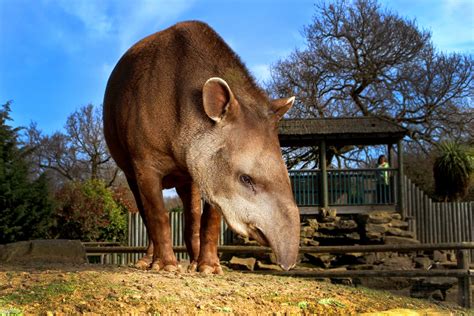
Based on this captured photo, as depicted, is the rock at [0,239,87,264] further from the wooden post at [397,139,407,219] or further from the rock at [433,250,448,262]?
the wooden post at [397,139,407,219]

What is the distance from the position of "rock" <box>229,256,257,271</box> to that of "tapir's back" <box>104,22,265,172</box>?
9056 mm

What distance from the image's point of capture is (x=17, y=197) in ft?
39.0

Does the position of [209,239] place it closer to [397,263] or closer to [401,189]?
[397,263]

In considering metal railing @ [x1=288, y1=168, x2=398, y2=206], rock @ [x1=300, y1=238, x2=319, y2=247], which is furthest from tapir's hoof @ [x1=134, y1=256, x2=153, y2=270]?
metal railing @ [x1=288, y1=168, x2=398, y2=206]

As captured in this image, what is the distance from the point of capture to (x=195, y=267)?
14.7 ft

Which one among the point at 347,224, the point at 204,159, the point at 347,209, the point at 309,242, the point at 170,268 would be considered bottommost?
the point at 309,242

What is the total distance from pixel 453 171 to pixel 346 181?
4.09 meters

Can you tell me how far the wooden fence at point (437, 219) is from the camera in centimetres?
1698

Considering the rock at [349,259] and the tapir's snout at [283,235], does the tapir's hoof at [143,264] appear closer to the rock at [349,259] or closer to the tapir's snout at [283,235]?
the tapir's snout at [283,235]

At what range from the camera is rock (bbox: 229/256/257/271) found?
13.3 metres

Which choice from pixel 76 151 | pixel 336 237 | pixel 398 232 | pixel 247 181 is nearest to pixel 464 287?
pixel 247 181

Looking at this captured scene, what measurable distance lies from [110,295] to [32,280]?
2.64ft

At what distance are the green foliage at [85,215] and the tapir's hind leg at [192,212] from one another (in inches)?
460

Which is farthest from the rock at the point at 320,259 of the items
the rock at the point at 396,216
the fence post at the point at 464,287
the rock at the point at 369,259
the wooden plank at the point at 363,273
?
the fence post at the point at 464,287
